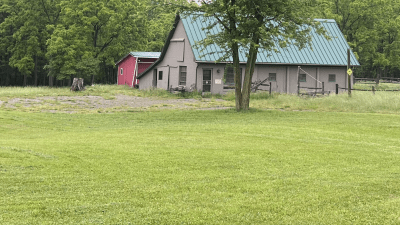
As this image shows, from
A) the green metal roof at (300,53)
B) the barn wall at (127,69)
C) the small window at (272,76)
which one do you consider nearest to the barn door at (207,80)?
the green metal roof at (300,53)

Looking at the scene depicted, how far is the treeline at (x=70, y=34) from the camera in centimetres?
5288

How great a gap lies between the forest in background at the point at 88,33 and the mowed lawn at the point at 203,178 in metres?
35.8

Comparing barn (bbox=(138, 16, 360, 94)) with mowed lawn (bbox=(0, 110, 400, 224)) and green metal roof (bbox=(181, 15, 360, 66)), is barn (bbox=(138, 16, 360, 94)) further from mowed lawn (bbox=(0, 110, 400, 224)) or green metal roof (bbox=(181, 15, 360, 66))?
mowed lawn (bbox=(0, 110, 400, 224))

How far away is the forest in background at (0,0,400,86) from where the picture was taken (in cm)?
5325

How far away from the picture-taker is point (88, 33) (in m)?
54.8

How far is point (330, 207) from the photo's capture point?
6.75 meters

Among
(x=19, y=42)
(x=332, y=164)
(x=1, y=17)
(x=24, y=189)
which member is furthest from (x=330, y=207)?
(x=1, y=17)

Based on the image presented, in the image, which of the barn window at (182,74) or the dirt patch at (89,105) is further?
the barn window at (182,74)

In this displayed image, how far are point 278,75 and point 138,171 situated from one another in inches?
1231

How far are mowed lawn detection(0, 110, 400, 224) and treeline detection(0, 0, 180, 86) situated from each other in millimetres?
38382

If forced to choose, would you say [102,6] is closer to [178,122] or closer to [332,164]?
[178,122]

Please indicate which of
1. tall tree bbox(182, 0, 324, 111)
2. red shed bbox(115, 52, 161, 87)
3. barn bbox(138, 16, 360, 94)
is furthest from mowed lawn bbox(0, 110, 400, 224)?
red shed bbox(115, 52, 161, 87)

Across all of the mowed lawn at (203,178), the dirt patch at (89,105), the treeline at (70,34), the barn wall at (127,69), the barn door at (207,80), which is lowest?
the mowed lawn at (203,178)

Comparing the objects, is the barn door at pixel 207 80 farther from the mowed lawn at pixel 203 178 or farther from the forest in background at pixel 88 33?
the mowed lawn at pixel 203 178
